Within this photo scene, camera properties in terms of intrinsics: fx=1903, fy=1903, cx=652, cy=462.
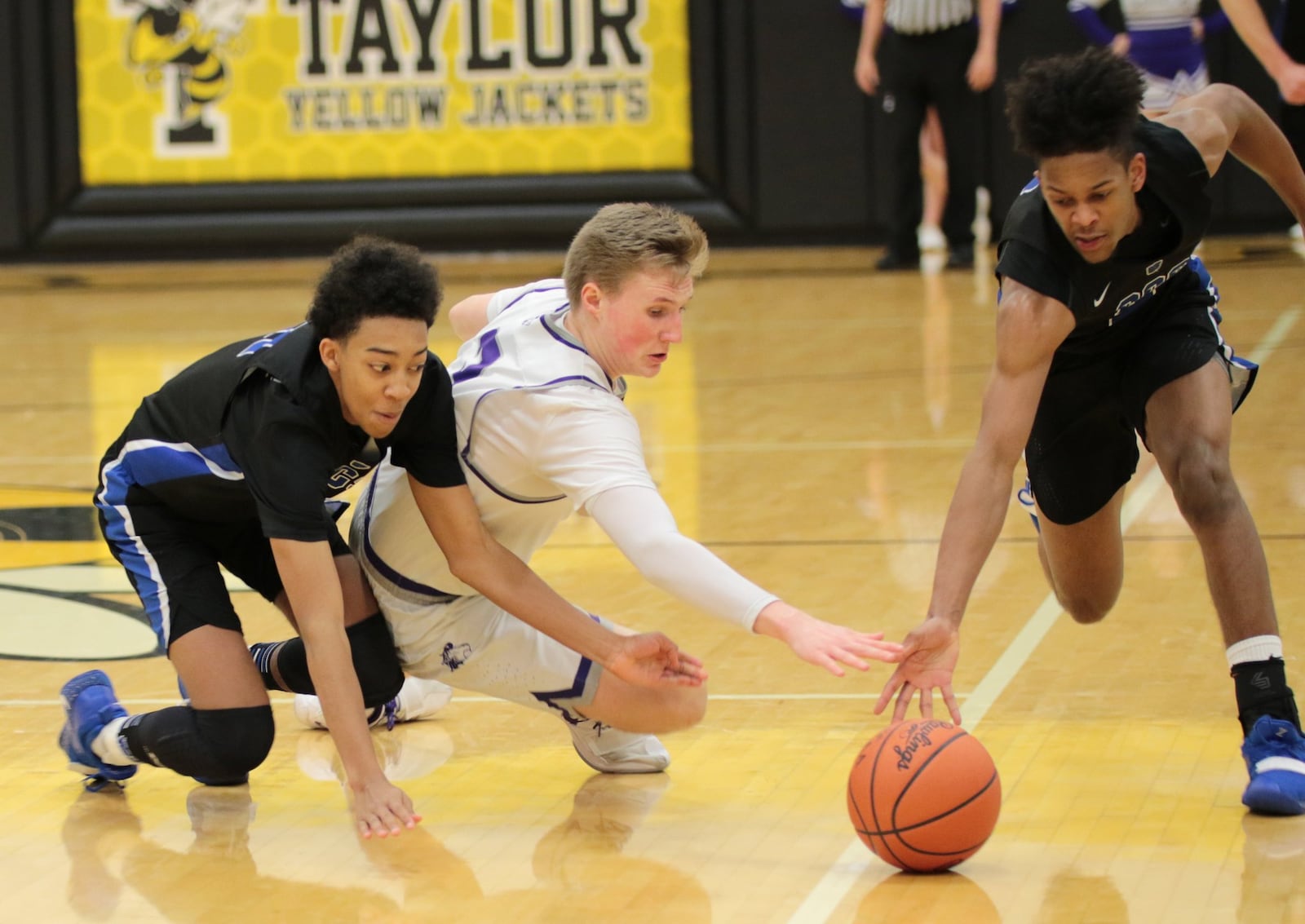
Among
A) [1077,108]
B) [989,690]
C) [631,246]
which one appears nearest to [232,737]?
[631,246]

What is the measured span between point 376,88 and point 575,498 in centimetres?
1149

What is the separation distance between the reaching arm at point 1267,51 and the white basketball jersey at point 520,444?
2875 mm

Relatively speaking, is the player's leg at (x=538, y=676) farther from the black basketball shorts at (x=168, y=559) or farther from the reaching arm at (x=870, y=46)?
the reaching arm at (x=870, y=46)

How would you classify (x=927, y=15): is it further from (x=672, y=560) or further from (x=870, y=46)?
(x=672, y=560)

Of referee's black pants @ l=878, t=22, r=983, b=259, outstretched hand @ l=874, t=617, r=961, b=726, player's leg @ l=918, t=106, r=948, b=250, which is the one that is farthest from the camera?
player's leg @ l=918, t=106, r=948, b=250

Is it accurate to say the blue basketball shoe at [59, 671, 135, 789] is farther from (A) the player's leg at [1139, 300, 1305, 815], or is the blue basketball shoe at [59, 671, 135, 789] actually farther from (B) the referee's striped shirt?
(B) the referee's striped shirt

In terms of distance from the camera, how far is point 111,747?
404cm

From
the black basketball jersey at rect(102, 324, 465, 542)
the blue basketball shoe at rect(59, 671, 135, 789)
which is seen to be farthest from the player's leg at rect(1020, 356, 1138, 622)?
the blue basketball shoe at rect(59, 671, 135, 789)

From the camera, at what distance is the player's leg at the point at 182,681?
398 centimetres

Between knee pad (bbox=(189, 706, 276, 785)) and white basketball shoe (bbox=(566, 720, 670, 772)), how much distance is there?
0.66m

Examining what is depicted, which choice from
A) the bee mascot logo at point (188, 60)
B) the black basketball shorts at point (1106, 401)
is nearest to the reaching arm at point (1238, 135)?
the black basketball shorts at point (1106, 401)

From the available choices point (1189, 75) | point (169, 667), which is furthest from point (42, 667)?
point (1189, 75)

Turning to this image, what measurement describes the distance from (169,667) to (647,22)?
10.2 m

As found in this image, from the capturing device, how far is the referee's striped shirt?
12.6 metres
